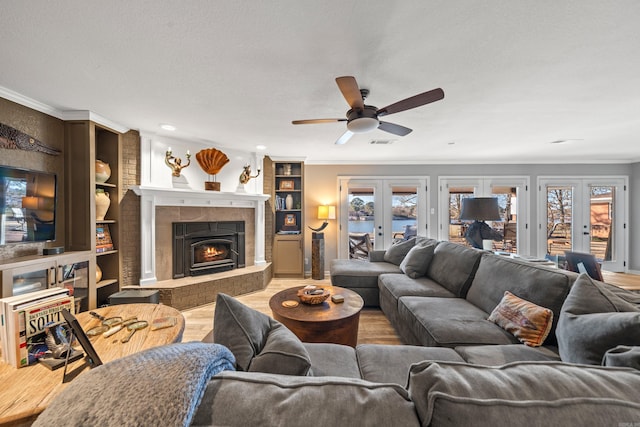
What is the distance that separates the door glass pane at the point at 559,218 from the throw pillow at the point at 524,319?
15.7 feet

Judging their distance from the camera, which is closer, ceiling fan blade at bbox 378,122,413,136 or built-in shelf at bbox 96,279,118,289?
ceiling fan blade at bbox 378,122,413,136

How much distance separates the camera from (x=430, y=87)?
6.64 ft

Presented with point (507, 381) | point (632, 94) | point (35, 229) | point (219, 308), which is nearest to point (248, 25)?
point (219, 308)

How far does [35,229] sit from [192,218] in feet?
4.99

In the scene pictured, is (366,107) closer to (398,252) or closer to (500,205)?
(398,252)

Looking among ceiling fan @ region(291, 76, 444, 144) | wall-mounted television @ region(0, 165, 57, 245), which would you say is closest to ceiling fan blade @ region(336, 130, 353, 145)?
ceiling fan @ region(291, 76, 444, 144)

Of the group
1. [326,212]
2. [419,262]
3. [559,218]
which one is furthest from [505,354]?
[559,218]

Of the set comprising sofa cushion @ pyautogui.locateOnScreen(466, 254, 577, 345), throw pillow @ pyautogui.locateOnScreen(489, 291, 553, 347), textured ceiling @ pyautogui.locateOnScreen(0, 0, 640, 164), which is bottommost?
throw pillow @ pyautogui.locateOnScreen(489, 291, 553, 347)

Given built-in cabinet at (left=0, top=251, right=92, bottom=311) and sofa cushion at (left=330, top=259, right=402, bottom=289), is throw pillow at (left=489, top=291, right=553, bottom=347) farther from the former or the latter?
built-in cabinet at (left=0, top=251, right=92, bottom=311)

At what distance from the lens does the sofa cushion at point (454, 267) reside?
230 cm

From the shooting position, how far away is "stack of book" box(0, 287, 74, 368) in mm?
1121

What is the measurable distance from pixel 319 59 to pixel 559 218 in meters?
6.09

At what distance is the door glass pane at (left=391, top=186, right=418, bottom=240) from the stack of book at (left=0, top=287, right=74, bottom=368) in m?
4.82

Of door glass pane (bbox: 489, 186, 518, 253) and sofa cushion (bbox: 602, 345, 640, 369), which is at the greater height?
door glass pane (bbox: 489, 186, 518, 253)
